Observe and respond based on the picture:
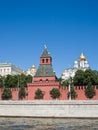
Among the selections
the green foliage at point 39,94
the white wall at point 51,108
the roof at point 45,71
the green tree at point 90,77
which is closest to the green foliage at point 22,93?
the green foliage at point 39,94

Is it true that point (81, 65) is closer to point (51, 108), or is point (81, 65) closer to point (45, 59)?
point (45, 59)

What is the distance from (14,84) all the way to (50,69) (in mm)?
11197

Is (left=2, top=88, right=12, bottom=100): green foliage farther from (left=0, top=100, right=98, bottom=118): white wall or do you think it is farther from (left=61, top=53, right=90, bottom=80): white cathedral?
(left=61, top=53, right=90, bottom=80): white cathedral

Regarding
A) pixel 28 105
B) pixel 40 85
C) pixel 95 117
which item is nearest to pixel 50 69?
pixel 40 85

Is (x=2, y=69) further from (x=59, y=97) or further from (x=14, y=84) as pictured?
(x=59, y=97)

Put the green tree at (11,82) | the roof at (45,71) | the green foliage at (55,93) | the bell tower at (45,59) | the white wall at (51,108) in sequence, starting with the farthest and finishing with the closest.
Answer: the green tree at (11,82), the bell tower at (45,59), the roof at (45,71), the green foliage at (55,93), the white wall at (51,108)

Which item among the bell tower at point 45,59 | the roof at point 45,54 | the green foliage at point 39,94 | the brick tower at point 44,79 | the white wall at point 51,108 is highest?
the roof at point 45,54

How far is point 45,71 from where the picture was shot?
6328 centimetres

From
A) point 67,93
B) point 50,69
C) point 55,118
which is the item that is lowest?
point 55,118

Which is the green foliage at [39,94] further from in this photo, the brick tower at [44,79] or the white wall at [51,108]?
the white wall at [51,108]

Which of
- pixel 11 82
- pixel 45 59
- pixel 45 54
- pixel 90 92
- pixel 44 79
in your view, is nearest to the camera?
pixel 90 92

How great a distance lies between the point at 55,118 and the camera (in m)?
48.8

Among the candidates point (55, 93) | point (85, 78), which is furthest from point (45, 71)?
point (85, 78)

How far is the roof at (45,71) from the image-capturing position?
63031 mm
